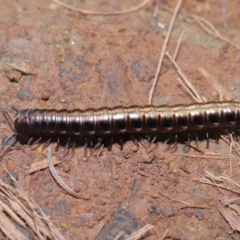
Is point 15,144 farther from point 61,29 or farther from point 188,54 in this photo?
point 188,54

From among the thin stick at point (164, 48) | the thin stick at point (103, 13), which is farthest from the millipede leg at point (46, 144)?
the thin stick at point (103, 13)

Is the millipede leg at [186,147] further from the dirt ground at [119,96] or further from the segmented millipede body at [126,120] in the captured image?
the segmented millipede body at [126,120]

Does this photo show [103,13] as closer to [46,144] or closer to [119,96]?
[119,96]

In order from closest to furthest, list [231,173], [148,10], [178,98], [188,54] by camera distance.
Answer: [231,173]
[178,98]
[188,54]
[148,10]

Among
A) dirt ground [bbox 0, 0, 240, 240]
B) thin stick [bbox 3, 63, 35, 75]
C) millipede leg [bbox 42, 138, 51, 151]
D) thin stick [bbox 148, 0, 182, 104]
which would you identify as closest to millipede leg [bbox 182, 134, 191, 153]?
dirt ground [bbox 0, 0, 240, 240]

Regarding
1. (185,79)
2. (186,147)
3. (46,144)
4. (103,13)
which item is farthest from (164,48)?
(46,144)

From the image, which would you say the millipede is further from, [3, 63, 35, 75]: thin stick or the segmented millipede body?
[3, 63, 35, 75]: thin stick

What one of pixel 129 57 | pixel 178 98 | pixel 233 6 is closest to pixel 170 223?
pixel 178 98
